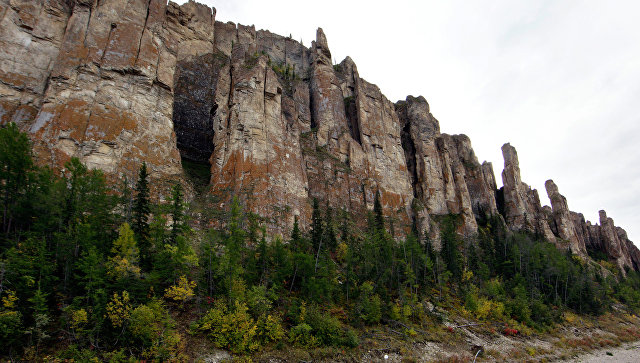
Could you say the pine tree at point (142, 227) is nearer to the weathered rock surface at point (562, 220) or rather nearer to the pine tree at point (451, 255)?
the pine tree at point (451, 255)

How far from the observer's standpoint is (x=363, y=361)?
2961 cm

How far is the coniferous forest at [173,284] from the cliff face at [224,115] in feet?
19.8

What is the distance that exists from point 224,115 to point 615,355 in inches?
2559

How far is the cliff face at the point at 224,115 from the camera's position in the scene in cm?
4344

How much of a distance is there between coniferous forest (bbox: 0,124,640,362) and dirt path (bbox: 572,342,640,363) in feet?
22.6

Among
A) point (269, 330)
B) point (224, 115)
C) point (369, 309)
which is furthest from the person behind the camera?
point (224, 115)

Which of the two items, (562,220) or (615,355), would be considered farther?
(562,220)

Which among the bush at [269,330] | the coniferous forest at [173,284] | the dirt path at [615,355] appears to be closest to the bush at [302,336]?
the coniferous forest at [173,284]

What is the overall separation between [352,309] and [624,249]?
151087mm

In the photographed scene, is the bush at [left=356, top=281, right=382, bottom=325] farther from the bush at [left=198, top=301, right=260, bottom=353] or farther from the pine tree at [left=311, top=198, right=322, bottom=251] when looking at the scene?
the bush at [left=198, top=301, right=260, bottom=353]

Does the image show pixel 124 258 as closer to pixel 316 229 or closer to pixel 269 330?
pixel 269 330

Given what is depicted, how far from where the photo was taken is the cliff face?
43.4 meters

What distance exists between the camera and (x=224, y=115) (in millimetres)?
58000

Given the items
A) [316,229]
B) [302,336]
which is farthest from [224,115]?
[302,336]
